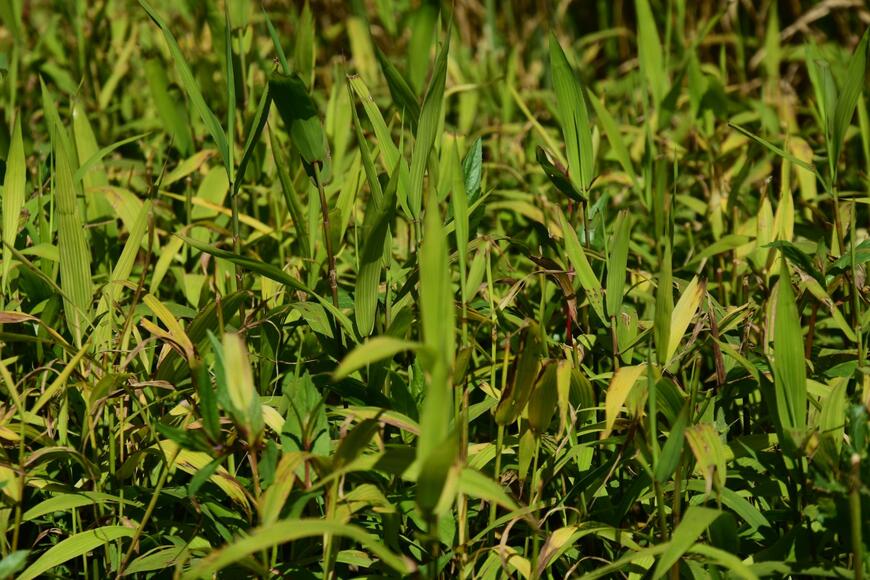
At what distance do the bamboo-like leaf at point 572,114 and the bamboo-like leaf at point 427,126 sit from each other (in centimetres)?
20

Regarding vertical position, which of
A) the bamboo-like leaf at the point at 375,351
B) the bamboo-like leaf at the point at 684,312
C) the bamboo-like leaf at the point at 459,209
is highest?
the bamboo-like leaf at the point at 459,209

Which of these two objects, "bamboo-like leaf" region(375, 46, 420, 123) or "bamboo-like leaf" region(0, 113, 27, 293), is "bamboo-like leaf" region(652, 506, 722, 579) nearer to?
"bamboo-like leaf" region(375, 46, 420, 123)

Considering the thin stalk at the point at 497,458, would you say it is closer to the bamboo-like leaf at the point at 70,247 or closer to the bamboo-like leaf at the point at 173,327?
the bamboo-like leaf at the point at 173,327

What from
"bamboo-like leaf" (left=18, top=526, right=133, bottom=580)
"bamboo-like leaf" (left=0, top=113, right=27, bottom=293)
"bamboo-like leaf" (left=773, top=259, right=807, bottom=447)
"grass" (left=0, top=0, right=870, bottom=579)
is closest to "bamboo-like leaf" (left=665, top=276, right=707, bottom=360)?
"grass" (left=0, top=0, right=870, bottom=579)

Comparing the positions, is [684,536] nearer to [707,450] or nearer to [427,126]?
[707,450]

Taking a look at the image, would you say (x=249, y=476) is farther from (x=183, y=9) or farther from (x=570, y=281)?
(x=183, y=9)

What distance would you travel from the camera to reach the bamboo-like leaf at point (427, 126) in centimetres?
100

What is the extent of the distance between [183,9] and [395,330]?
6.43 ft

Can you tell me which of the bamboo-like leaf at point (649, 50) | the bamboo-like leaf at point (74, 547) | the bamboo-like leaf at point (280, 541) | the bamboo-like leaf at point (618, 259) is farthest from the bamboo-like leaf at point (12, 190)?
the bamboo-like leaf at point (649, 50)

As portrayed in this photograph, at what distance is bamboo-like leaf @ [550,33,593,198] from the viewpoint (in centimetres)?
119

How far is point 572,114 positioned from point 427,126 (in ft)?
0.81

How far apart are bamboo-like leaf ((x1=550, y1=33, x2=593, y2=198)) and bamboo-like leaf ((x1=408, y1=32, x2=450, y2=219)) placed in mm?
203

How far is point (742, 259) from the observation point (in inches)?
59.9

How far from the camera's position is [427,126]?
1034mm
